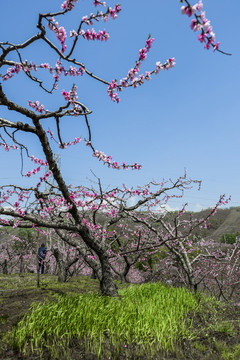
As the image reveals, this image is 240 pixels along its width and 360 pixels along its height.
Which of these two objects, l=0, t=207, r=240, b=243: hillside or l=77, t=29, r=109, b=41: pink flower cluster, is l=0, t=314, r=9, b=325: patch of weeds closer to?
l=77, t=29, r=109, b=41: pink flower cluster

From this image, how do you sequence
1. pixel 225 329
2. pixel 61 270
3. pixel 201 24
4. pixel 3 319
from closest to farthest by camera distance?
pixel 201 24, pixel 225 329, pixel 3 319, pixel 61 270

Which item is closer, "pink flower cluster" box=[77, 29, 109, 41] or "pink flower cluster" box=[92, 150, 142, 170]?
"pink flower cluster" box=[77, 29, 109, 41]

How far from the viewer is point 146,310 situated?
4.89 meters

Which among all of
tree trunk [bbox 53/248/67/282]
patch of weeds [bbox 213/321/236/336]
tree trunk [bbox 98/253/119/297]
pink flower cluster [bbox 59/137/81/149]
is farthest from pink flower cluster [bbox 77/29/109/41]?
tree trunk [bbox 53/248/67/282]

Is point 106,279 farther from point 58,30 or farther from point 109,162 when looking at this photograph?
point 58,30

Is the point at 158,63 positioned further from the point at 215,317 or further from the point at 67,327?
the point at 215,317

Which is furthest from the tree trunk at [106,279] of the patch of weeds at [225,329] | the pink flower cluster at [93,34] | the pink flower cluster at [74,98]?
the pink flower cluster at [93,34]

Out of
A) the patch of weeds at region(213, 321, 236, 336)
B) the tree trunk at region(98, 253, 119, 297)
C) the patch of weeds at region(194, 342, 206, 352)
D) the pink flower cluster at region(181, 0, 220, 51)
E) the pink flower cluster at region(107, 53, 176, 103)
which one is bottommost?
the patch of weeds at region(213, 321, 236, 336)

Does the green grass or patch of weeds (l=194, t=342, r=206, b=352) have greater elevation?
the green grass

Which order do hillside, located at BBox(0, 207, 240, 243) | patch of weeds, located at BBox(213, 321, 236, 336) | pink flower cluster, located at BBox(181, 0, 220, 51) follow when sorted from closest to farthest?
pink flower cluster, located at BBox(181, 0, 220, 51)
patch of weeds, located at BBox(213, 321, 236, 336)
hillside, located at BBox(0, 207, 240, 243)

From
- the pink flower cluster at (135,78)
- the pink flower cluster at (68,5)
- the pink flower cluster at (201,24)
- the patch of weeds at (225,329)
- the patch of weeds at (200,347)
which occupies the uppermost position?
the pink flower cluster at (68,5)

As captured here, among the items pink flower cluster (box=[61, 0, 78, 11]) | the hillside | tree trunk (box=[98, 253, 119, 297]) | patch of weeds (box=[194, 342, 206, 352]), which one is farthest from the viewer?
the hillside

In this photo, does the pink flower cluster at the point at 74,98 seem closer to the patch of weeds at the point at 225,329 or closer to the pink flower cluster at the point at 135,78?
the pink flower cluster at the point at 135,78

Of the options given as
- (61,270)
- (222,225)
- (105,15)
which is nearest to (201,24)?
(105,15)
